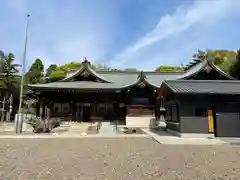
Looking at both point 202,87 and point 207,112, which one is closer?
point 207,112

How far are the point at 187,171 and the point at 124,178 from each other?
1.84 m

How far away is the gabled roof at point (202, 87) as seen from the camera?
43.5ft

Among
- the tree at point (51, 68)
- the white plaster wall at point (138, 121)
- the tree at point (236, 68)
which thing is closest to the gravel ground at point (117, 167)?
the white plaster wall at point (138, 121)

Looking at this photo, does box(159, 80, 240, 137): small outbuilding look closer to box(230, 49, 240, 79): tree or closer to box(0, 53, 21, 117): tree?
box(230, 49, 240, 79): tree

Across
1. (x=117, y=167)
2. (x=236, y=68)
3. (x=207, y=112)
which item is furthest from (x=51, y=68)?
(x=117, y=167)

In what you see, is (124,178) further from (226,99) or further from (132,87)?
(132,87)

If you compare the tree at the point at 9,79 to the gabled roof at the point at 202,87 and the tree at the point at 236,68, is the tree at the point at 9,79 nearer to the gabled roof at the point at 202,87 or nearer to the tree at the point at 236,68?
the gabled roof at the point at 202,87

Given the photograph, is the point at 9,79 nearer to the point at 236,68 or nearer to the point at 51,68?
the point at 51,68

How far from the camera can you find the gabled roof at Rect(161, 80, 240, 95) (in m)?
13.2

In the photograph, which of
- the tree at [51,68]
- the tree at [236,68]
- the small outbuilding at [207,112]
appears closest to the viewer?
the small outbuilding at [207,112]

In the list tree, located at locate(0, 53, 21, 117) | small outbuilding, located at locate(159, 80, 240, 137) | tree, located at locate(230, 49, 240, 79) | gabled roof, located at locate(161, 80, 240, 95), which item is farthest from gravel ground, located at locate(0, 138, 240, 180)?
tree, located at locate(0, 53, 21, 117)

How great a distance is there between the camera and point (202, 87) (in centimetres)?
1472

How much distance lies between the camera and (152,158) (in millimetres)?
7164

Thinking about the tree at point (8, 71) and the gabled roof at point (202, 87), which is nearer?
the gabled roof at point (202, 87)
